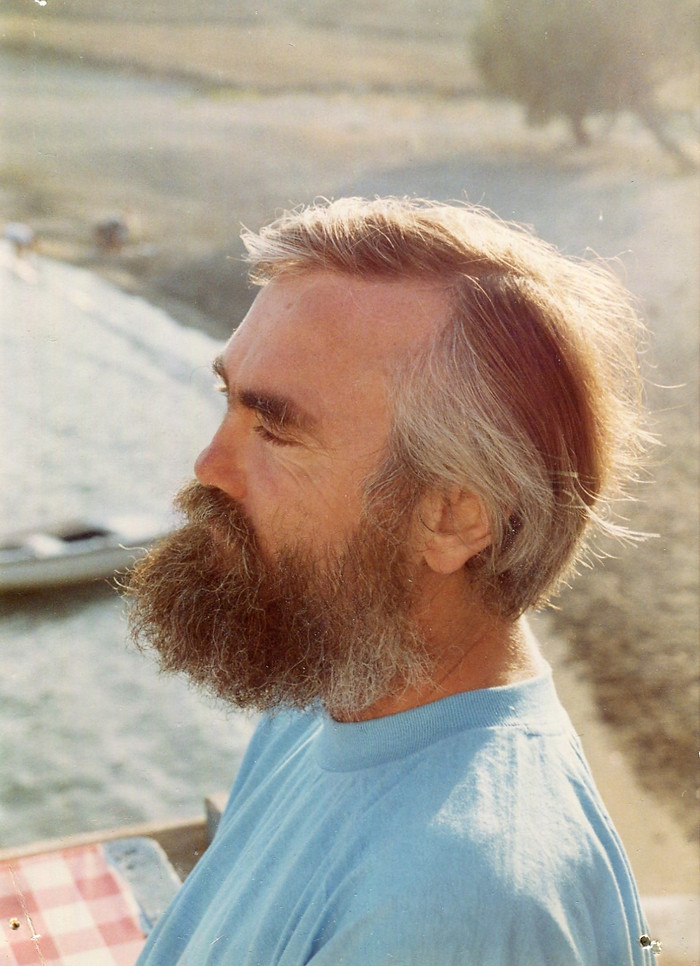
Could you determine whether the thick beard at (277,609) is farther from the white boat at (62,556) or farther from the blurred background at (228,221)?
the white boat at (62,556)

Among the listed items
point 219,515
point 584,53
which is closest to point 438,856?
point 219,515

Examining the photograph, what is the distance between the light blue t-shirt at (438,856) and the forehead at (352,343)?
0.28 metres

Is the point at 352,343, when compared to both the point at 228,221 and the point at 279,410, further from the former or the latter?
the point at 228,221

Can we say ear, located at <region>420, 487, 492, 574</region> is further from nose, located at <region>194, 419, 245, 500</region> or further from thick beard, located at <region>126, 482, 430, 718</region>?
nose, located at <region>194, 419, 245, 500</region>

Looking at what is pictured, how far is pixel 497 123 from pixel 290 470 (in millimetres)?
2776

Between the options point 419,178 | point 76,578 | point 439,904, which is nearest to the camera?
point 439,904

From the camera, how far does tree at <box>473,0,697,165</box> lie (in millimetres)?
2133

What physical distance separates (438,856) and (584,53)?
7.35 ft

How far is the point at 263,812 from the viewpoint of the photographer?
942mm

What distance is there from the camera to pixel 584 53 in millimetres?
2346

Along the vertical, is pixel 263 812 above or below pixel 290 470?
below

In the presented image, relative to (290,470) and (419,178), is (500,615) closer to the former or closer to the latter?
(290,470)

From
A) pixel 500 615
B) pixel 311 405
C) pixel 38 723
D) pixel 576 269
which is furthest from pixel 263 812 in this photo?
pixel 38 723

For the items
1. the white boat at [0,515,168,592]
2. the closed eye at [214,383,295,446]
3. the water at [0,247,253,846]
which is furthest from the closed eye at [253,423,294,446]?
the white boat at [0,515,168,592]
